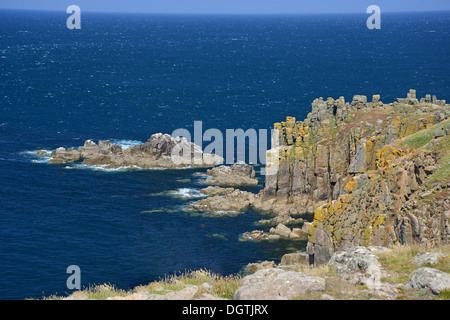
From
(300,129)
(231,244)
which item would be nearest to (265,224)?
(231,244)

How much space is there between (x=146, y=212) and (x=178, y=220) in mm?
6138

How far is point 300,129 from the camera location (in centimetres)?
10212

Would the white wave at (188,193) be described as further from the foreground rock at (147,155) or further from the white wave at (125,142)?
the white wave at (125,142)

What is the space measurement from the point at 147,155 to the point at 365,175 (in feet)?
230

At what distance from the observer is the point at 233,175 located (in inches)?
4444

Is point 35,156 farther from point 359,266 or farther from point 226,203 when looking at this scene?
point 359,266

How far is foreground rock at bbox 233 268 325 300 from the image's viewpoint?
95.6 feet

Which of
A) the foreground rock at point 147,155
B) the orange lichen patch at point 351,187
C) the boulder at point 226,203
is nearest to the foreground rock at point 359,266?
the orange lichen patch at point 351,187

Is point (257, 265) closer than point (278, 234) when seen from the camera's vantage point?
Yes

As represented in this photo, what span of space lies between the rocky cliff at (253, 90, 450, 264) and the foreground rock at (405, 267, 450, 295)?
52.8 ft

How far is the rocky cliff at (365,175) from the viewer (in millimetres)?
50406

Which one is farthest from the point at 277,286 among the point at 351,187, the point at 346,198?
the point at 351,187

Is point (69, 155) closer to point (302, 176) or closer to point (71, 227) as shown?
point (71, 227)

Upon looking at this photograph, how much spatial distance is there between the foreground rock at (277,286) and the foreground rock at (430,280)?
428 cm
